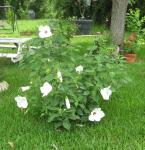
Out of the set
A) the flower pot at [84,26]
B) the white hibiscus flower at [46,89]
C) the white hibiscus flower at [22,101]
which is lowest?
the flower pot at [84,26]

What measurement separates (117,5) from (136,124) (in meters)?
5.20

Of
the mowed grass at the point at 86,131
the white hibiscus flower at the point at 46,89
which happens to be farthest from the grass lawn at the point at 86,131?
the white hibiscus flower at the point at 46,89

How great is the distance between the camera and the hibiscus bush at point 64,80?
4.93 meters

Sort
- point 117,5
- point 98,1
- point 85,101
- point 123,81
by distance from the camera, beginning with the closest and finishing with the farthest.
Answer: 1. point 85,101
2. point 123,81
3. point 117,5
4. point 98,1

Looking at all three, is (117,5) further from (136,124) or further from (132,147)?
(132,147)

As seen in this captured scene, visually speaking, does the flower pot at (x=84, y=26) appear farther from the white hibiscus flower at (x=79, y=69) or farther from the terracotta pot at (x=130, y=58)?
the white hibiscus flower at (x=79, y=69)

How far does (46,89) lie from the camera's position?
483cm

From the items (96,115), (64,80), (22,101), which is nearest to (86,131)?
(96,115)

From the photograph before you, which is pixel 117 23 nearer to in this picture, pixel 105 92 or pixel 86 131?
pixel 105 92

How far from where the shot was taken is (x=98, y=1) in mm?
18344

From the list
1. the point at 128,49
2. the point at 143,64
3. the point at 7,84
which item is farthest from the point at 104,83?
Answer: the point at 128,49

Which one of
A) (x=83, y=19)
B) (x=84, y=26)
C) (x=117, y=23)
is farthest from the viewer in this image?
(x=83, y=19)

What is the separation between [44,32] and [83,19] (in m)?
12.2

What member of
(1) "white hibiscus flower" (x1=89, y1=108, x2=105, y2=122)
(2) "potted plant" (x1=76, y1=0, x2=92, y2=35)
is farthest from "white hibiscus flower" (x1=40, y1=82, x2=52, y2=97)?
(2) "potted plant" (x1=76, y1=0, x2=92, y2=35)
